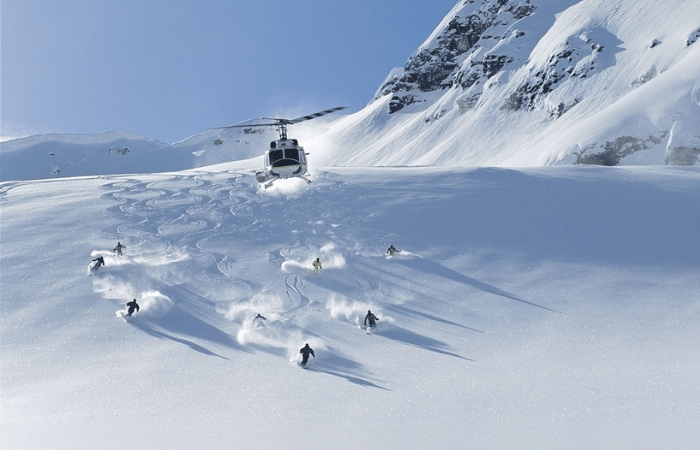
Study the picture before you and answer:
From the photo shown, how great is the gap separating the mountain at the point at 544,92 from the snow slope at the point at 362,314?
1987 cm

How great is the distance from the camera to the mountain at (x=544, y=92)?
45938 millimetres

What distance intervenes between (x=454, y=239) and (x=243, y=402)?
44.0 ft

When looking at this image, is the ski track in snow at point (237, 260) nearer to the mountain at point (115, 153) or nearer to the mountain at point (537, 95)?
the mountain at point (537, 95)

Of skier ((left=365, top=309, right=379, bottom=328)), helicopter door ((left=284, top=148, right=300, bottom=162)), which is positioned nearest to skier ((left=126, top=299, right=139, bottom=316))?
skier ((left=365, top=309, right=379, bottom=328))

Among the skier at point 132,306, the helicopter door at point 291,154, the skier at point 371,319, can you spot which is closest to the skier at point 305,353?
the skier at point 371,319

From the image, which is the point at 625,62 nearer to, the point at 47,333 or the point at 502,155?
the point at 502,155

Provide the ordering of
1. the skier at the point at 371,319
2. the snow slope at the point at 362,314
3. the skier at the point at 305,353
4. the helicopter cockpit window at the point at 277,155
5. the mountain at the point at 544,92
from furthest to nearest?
1. the mountain at the point at 544,92
2. the helicopter cockpit window at the point at 277,155
3. the skier at the point at 371,319
4. the skier at the point at 305,353
5. the snow slope at the point at 362,314

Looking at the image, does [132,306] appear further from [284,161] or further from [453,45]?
[453,45]

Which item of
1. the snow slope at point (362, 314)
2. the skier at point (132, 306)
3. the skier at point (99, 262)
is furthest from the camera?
the skier at point (99, 262)

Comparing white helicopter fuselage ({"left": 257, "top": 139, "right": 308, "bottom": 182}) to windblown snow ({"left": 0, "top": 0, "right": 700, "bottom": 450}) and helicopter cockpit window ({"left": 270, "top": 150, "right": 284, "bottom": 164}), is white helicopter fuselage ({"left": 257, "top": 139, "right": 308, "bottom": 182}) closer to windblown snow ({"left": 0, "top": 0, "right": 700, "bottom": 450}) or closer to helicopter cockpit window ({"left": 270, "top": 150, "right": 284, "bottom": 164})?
helicopter cockpit window ({"left": 270, "top": 150, "right": 284, "bottom": 164})

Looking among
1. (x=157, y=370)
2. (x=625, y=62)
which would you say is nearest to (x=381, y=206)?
(x=157, y=370)

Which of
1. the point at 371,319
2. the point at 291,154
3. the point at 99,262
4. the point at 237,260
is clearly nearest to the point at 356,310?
the point at 371,319

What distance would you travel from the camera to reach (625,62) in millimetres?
67938

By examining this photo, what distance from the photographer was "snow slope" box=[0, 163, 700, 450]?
8945mm
